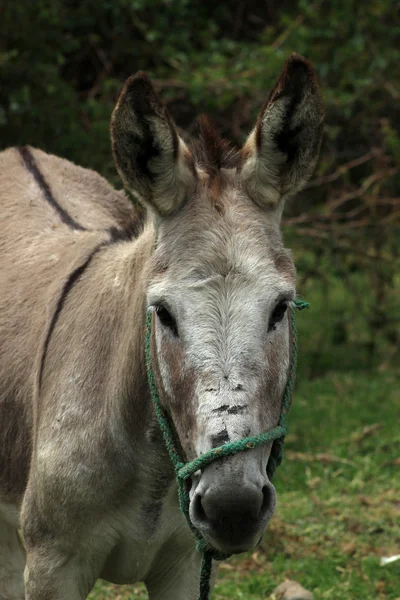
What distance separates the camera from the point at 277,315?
2.96 m

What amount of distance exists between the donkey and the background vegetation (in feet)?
5.38

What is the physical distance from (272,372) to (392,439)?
4517 millimetres

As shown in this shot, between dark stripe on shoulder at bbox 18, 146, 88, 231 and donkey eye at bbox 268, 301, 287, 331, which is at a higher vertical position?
dark stripe on shoulder at bbox 18, 146, 88, 231

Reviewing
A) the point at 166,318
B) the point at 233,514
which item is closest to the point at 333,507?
the point at 166,318

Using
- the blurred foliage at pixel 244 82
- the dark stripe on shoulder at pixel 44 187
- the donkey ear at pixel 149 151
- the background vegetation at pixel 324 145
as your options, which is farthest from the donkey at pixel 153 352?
the blurred foliage at pixel 244 82

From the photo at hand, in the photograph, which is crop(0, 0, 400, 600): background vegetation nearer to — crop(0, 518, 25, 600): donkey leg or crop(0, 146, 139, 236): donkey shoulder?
crop(0, 518, 25, 600): donkey leg

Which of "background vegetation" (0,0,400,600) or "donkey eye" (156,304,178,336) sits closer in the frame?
"donkey eye" (156,304,178,336)

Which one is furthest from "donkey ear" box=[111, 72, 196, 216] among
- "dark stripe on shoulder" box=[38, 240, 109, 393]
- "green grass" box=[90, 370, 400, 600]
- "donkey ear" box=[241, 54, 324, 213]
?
"green grass" box=[90, 370, 400, 600]

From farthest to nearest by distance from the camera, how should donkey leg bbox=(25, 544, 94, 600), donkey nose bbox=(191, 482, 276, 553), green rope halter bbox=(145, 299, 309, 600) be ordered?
donkey leg bbox=(25, 544, 94, 600) < green rope halter bbox=(145, 299, 309, 600) < donkey nose bbox=(191, 482, 276, 553)

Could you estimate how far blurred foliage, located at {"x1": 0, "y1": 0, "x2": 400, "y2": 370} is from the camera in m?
7.00

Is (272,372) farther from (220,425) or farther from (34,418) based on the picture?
(34,418)

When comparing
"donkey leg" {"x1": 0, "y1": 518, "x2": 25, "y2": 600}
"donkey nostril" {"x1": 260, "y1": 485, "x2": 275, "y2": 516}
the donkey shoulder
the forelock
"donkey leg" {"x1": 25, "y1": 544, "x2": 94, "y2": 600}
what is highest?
the forelock

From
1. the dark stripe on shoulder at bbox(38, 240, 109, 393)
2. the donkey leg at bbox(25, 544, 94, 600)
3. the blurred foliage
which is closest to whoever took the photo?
the donkey leg at bbox(25, 544, 94, 600)

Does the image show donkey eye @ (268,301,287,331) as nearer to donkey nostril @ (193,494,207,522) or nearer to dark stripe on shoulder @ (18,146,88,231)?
donkey nostril @ (193,494,207,522)
